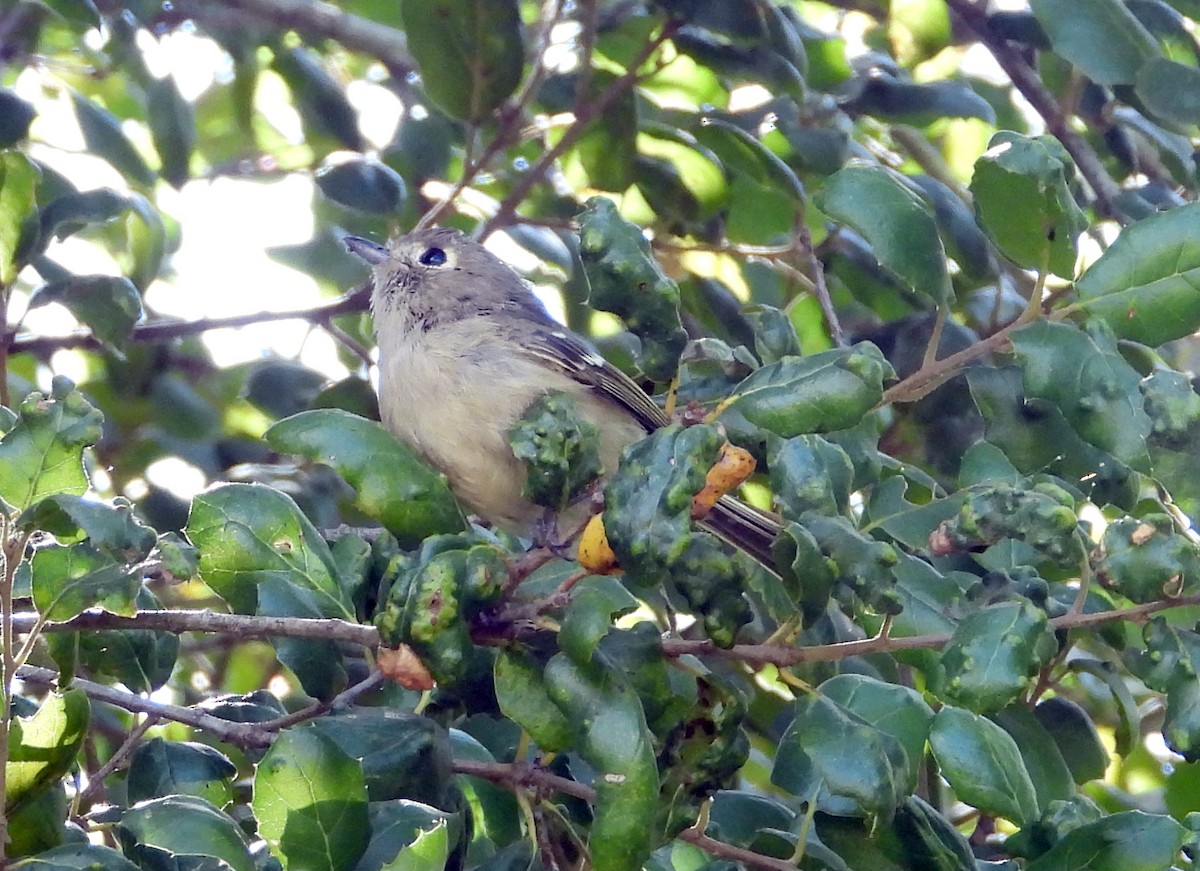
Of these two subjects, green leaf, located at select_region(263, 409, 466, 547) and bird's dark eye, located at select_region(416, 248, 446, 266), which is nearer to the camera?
green leaf, located at select_region(263, 409, 466, 547)

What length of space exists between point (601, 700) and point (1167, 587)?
702 mm

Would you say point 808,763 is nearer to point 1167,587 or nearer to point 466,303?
point 1167,587

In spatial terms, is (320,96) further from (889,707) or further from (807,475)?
(889,707)

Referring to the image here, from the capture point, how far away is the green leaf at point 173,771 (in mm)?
2002

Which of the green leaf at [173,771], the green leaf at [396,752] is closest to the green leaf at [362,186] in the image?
the green leaf at [173,771]

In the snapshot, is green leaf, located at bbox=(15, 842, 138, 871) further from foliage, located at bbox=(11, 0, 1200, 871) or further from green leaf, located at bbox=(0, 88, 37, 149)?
green leaf, located at bbox=(0, 88, 37, 149)

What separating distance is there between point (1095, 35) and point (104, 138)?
230 cm

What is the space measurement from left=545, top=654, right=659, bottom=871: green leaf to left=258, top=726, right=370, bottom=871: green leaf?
273 millimetres

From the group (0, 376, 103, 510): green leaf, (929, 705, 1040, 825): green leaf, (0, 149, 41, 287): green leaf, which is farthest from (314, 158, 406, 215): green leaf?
(929, 705, 1040, 825): green leaf

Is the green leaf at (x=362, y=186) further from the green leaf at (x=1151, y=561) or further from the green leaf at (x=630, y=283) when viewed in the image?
the green leaf at (x=1151, y=561)

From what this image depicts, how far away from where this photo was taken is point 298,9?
4000mm

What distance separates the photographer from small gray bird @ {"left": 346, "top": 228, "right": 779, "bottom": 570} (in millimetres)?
2990

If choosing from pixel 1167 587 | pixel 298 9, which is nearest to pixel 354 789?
pixel 1167 587

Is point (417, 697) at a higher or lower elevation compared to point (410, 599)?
lower
